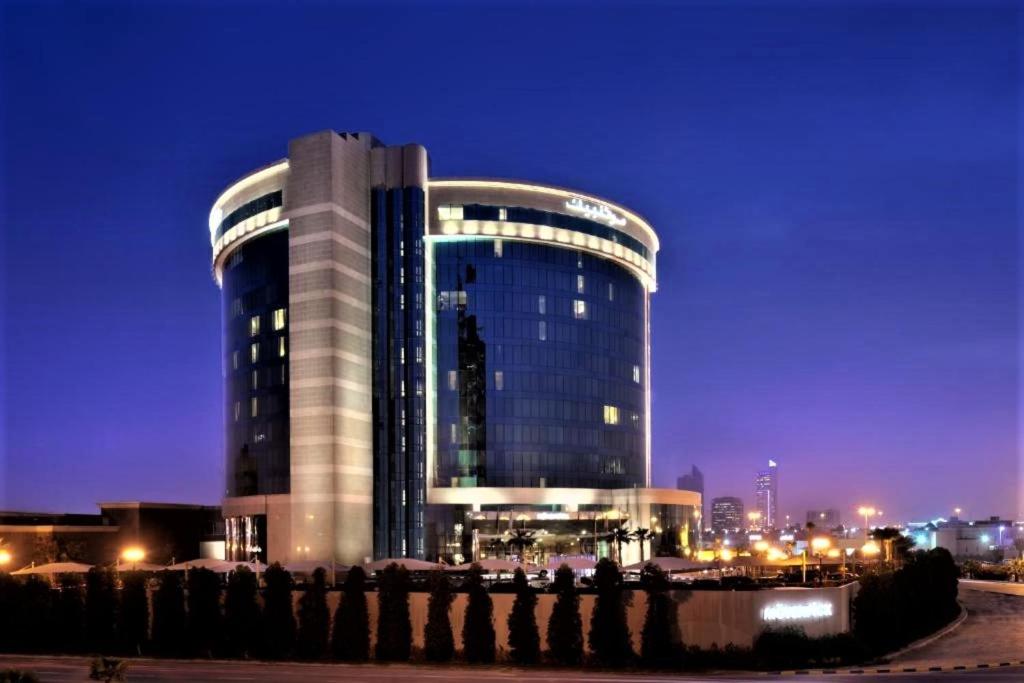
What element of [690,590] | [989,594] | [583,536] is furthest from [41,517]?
[989,594]

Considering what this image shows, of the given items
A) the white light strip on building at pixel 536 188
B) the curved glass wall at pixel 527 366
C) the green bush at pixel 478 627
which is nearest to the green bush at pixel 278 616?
the green bush at pixel 478 627

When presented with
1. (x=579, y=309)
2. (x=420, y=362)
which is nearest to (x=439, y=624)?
(x=420, y=362)

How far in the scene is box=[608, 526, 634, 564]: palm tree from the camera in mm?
115488

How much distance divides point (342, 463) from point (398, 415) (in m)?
8.58

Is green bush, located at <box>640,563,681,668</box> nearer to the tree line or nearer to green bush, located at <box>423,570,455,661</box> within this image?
the tree line

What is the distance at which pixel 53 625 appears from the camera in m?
59.9

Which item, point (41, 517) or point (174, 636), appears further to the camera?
point (41, 517)

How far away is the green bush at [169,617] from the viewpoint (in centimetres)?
5753

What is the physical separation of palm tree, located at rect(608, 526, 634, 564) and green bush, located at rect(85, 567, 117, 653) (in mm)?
64133

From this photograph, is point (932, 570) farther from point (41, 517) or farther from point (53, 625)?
point (41, 517)

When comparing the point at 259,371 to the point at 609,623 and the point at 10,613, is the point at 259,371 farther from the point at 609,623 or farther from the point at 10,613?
the point at 609,623

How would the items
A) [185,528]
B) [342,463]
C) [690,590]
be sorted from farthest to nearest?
[185,528]
[342,463]
[690,590]

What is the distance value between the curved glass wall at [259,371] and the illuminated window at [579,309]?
1328 inches

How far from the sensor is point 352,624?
55344 millimetres
